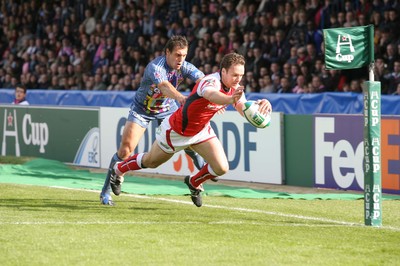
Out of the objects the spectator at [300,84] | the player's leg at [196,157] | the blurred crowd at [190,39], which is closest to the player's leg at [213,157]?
→ the player's leg at [196,157]

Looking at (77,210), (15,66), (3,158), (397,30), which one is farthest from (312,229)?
(15,66)

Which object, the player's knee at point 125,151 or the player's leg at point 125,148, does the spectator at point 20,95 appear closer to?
the player's leg at point 125,148

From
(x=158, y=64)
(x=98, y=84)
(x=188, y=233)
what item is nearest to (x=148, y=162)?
(x=158, y=64)

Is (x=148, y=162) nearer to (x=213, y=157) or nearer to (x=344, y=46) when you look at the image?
(x=213, y=157)

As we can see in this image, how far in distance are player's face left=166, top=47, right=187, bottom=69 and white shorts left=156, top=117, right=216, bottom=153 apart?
845mm

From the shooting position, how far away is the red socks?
40.1 feet

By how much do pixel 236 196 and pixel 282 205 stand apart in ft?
5.36

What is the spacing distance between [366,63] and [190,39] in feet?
45.3

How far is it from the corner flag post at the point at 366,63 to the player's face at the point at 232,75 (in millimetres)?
1132

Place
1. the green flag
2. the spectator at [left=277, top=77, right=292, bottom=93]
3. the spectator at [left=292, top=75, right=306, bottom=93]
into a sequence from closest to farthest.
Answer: the green flag
the spectator at [left=292, top=75, right=306, bottom=93]
the spectator at [left=277, top=77, right=292, bottom=93]

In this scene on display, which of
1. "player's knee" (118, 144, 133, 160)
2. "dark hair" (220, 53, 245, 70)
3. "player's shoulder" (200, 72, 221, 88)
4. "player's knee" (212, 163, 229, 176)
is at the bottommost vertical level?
"player's knee" (212, 163, 229, 176)

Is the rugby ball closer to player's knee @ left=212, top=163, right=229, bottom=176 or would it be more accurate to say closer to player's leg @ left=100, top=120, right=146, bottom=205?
player's knee @ left=212, top=163, right=229, bottom=176

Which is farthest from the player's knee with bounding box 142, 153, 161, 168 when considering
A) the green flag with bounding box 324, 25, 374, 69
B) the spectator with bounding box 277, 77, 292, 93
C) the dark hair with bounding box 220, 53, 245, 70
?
the spectator with bounding box 277, 77, 292, 93

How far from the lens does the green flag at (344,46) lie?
34.7 ft
